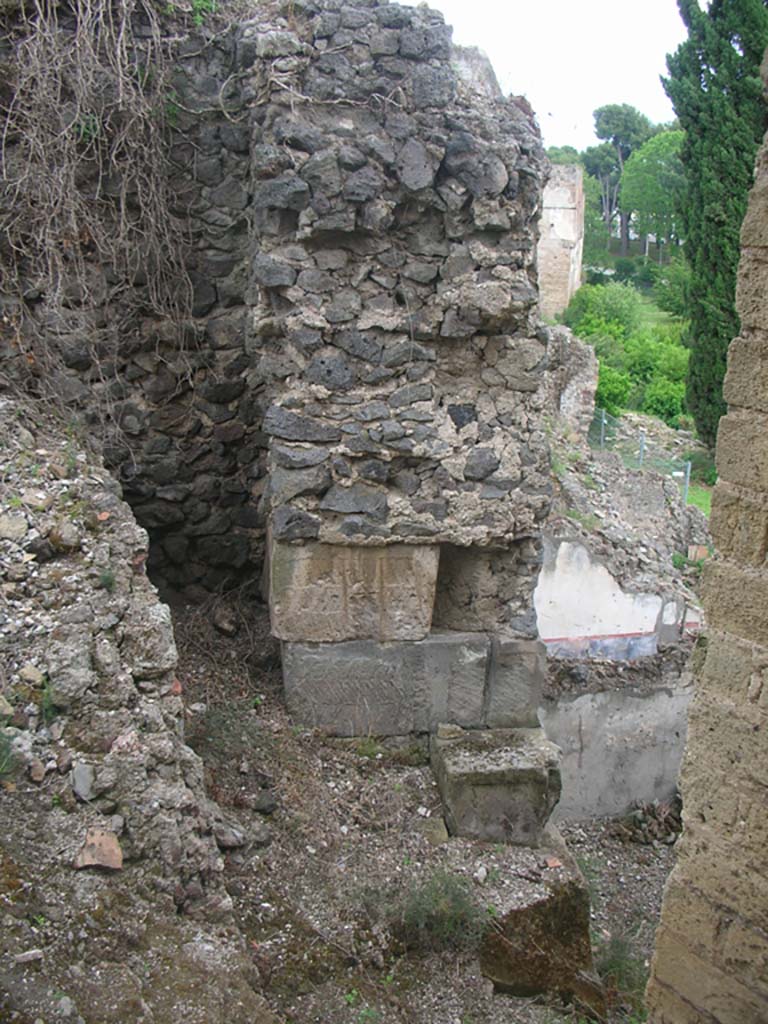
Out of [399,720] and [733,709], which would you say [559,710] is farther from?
[733,709]

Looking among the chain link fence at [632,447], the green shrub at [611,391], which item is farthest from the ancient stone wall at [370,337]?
the green shrub at [611,391]

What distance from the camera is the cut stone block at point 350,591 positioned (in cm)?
405

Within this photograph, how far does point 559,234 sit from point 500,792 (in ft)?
77.9

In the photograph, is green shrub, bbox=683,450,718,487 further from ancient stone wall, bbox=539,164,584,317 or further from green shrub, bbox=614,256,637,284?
green shrub, bbox=614,256,637,284

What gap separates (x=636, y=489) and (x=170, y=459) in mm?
8744

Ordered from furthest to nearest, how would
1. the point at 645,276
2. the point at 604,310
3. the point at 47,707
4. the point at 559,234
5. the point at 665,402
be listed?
the point at 645,276, the point at 604,310, the point at 559,234, the point at 665,402, the point at 47,707

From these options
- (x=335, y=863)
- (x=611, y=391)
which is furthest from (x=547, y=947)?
(x=611, y=391)

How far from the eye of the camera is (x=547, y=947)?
3.54 meters

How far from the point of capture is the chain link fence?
1423cm

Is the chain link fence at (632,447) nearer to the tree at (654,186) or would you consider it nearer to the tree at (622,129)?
the tree at (654,186)

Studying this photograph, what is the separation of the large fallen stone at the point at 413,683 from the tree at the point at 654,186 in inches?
1360

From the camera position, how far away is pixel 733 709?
8.17 feet

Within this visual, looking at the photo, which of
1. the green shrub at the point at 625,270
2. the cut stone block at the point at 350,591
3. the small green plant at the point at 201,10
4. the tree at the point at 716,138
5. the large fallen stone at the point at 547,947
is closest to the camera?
the large fallen stone at the point at 547,947

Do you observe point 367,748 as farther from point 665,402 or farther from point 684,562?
point 665,402
